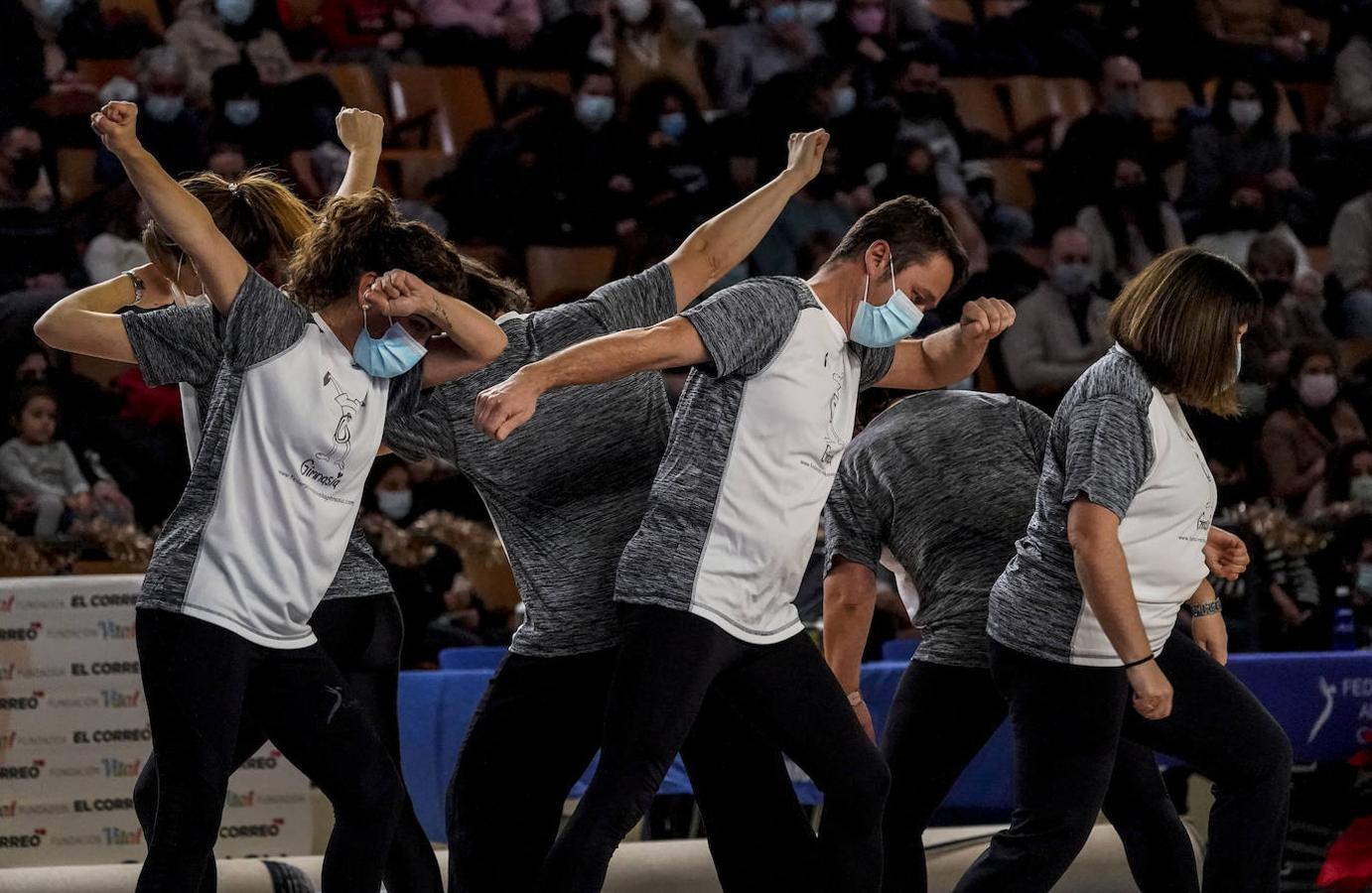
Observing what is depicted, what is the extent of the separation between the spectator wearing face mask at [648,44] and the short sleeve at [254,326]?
5.99 meters

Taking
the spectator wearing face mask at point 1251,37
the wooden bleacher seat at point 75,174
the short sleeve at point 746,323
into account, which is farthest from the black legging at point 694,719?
the spectator wearing face mask at point 1251,37

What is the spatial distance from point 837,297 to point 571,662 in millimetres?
716

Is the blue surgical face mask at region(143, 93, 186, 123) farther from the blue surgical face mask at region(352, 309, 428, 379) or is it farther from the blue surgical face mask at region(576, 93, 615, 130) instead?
the blue surgical face mask at region(352, 309, 428, 379)

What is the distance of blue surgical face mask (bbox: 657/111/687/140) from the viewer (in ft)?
26.9

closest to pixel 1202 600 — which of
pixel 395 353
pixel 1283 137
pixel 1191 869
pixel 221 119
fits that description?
pixel 1191 869

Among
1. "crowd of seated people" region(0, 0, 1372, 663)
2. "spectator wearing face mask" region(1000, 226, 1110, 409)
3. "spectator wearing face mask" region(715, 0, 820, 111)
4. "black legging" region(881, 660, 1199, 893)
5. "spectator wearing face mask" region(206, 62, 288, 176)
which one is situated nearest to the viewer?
"black legging" region(881, 660, 1199, 893)

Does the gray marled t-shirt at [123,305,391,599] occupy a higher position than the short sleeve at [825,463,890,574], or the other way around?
the gray marled t-shirt at [123,305,391,599]

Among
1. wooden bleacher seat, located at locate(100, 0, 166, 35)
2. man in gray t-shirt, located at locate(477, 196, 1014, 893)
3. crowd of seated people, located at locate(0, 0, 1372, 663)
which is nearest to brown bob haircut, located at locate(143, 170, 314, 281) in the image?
man in gray t-shirt, located at locate(477, 196, 1014, 893)

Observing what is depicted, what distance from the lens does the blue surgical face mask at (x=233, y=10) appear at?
25.7 ft

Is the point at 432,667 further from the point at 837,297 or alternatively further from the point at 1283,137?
the point at 1283,137

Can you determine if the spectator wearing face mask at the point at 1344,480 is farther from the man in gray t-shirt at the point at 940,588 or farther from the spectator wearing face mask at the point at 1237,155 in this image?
the man in gray t-shirt at the point at 940,588

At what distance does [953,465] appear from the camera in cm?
305

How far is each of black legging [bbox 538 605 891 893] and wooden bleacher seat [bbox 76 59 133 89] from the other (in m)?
5.80

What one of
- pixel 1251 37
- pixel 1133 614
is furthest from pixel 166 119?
pixel 1251 37
